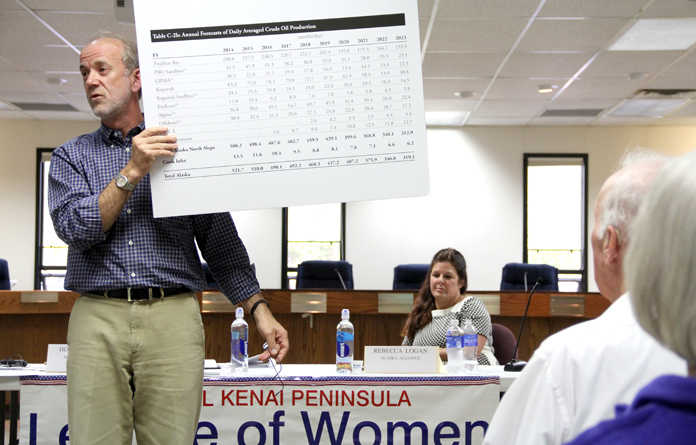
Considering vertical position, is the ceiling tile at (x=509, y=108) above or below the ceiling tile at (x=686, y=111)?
above

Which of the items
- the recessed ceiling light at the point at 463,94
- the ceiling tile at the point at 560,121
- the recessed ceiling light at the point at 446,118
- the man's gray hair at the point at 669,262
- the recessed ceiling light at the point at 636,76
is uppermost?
the recessed ceiling light at the point at 636,76

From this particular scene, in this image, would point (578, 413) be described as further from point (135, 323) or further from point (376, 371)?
point (376, 371)

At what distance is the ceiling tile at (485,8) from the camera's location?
5426mm

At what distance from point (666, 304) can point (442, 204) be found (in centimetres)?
957

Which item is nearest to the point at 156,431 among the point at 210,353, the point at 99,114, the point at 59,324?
the point at 99,114

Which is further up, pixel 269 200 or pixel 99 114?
pixel 99 114

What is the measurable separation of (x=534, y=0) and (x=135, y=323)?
14.6 feet

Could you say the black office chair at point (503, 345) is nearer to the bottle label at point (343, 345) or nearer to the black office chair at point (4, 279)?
the bottle label at point (343, 345)

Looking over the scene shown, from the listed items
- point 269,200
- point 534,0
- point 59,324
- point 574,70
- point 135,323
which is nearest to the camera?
point 269,200

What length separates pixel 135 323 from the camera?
1.73 m

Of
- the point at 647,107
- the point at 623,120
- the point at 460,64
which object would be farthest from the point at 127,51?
the point at 623,120

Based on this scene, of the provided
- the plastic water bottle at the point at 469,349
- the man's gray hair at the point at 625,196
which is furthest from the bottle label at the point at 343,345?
the man's gray hair at the point at 625,196

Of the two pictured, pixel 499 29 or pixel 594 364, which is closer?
pixel 594 364

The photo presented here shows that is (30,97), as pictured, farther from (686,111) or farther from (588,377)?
(588,377)
